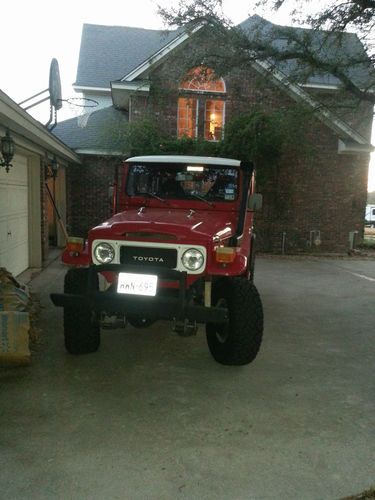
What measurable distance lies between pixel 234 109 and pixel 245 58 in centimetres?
396

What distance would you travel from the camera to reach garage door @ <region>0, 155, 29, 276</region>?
8227 mm

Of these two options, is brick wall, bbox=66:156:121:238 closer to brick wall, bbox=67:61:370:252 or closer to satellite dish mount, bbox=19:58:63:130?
brick wall, bbox=67:61:370:252

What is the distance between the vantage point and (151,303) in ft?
13.0

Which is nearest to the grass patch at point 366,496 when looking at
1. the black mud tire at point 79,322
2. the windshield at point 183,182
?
the black mud tire at point 79,322

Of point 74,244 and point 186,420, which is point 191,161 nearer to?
point 74,244

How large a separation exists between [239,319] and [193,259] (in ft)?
2.41

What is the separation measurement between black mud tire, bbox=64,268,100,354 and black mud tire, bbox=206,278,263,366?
1.28 meters

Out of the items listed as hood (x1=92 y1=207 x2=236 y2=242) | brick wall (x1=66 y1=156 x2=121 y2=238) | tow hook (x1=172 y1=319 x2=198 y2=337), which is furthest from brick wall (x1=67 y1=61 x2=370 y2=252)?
tow hook (x1=172 y1=319 x2=198 y2=337)

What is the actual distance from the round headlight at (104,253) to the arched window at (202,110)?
36.9 feet

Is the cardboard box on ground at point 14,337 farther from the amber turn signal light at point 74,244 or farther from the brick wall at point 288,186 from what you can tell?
the brick wall at point 288,186

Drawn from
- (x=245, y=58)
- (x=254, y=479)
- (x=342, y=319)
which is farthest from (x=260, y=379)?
(x=245, y=58)

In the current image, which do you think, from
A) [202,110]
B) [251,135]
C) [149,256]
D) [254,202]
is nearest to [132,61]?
[202,110]

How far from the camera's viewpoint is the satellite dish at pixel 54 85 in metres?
10.5

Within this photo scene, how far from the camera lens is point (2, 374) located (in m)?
4.34
